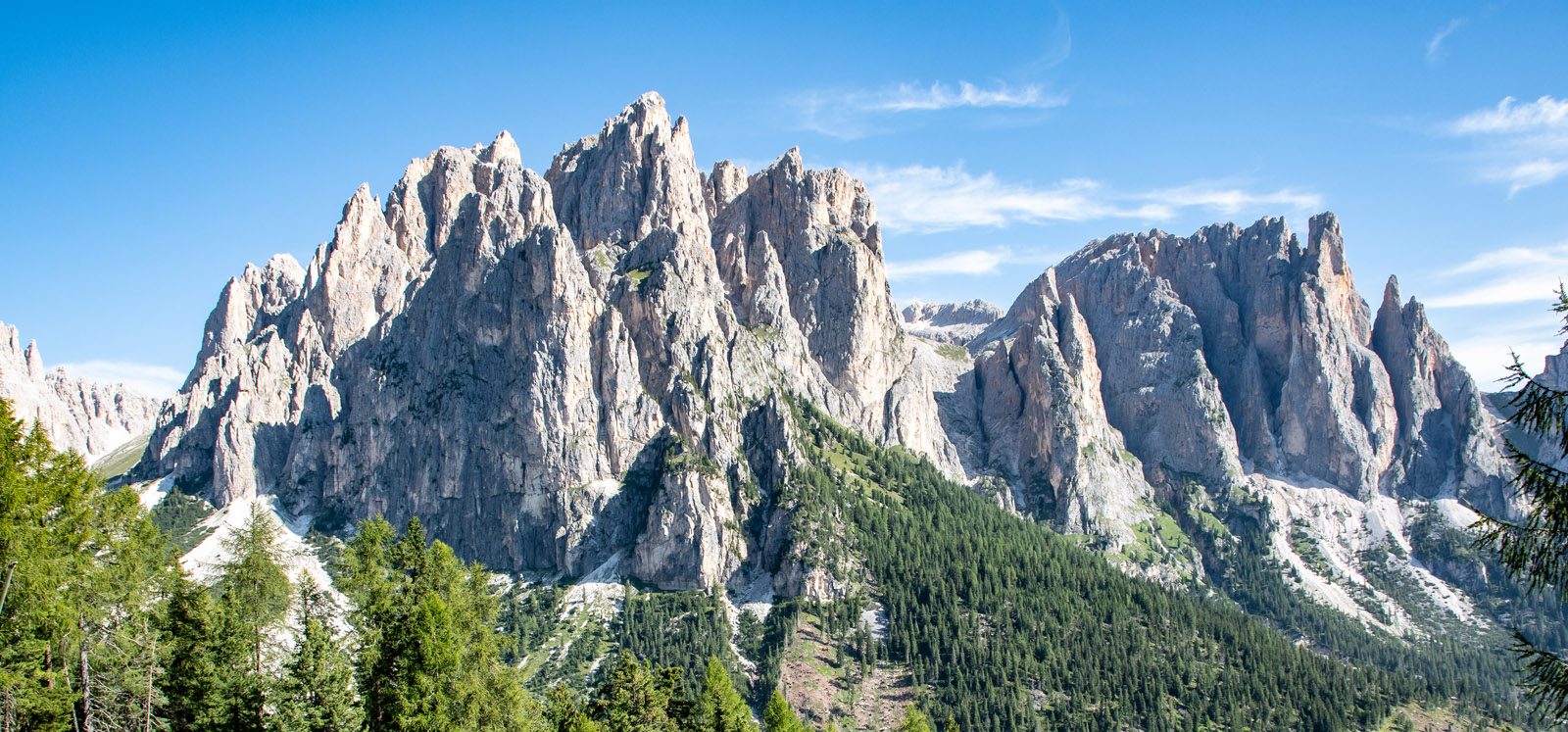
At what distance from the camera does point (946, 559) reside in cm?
19900

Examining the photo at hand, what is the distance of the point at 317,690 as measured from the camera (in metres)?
45.1

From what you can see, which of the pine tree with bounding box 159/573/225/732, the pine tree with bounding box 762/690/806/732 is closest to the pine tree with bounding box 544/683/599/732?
the pine tree with bounding box 762/690/806/732

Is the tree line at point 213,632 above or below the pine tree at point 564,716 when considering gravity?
above

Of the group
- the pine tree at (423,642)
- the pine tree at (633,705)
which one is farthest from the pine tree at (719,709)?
the pine tree at (423,642)

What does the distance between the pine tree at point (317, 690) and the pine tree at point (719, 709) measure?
32271 mm

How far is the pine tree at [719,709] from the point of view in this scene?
72.2m

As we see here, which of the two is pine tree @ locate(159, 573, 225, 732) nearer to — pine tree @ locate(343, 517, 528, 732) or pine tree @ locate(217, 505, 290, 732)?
pine tree @ locate(217, 505, 290, 732)

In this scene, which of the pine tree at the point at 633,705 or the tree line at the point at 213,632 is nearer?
the tree line at the point at 213,632

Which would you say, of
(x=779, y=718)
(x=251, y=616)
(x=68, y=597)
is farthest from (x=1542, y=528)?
(x=779, y=718)

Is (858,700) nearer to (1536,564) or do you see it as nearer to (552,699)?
(552,699)

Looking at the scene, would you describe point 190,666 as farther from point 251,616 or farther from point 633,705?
point 633,705

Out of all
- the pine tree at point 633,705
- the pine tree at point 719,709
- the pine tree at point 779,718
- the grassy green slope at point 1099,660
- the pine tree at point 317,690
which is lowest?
the grassy green slope at point 1099,660

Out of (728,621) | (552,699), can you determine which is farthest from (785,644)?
(552,699)

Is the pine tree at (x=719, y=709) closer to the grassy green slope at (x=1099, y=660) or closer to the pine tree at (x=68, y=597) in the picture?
the pine tree at (x=68, y=597)
